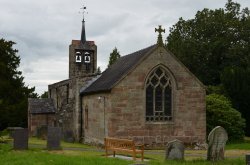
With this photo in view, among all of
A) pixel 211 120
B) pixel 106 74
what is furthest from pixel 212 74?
pixel 106 74

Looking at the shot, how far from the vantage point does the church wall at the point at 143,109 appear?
94.4 feet

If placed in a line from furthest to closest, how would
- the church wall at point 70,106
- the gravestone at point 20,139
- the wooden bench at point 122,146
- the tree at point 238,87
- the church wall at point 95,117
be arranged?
the tree at point 238,87, the church wall at point 70,106, the church wall at point 95,117, the gravestone at point 20,139, the wooden bench at point 122,146

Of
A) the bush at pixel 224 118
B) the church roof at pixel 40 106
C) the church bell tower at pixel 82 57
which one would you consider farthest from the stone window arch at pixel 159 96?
the church bell tower at pixel 82 57

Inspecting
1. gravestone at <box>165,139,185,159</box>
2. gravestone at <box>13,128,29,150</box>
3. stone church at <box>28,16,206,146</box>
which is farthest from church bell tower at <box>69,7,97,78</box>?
gravestone at <box>165,139,185,159</box>

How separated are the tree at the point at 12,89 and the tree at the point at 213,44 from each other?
18.0 metres

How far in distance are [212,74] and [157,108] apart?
76.0ft

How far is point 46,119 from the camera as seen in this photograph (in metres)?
41.1

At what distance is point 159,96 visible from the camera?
2994cm

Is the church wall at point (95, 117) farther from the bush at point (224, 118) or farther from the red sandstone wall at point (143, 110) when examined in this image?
the bush at point (224, 118)

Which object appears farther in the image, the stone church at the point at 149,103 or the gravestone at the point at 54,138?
the stone church at the point at 149,103

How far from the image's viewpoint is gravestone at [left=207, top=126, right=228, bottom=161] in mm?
19188

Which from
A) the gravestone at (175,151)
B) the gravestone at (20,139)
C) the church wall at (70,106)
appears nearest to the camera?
the gravestone at (175,151)

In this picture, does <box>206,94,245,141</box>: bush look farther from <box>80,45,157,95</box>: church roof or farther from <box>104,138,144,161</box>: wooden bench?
<box>104,138,144,161</box>: wooden bench

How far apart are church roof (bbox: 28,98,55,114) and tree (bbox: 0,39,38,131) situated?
472 centimetres
